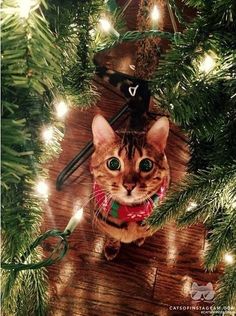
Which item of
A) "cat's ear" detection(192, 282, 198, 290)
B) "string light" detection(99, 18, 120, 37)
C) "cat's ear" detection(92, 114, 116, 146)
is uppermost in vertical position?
"string light" detection(99, 18, 120, 37)

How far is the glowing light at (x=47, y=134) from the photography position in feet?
1.90

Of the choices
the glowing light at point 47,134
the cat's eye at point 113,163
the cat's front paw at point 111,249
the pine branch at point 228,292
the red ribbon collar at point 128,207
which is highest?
the cat's eye at point 113,163

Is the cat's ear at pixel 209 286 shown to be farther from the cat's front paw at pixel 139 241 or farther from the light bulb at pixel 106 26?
the light bulb at pixel 106 26

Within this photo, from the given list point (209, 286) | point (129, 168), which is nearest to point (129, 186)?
point (129, 168)

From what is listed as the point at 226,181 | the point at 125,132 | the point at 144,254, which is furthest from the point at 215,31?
the point at 144,254

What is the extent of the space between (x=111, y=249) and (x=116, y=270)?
5 centimetres

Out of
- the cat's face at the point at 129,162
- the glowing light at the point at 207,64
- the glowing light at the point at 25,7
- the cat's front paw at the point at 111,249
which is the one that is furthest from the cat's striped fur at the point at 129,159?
the glowing light at the point at 25,7

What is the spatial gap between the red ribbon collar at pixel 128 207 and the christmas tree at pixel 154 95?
0.20 m

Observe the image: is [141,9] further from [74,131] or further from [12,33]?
[12,33]

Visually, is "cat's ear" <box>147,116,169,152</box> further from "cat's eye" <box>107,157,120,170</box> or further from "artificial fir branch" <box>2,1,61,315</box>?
"artificial fir branch" <box>2,1,61,315</box>

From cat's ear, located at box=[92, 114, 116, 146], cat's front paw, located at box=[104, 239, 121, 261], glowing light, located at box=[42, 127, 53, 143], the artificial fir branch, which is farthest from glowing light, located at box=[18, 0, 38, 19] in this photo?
cat's front paw, located at box=[104, 239, 121, 261]

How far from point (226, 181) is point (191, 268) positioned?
1.43ft

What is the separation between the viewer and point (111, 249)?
95cm

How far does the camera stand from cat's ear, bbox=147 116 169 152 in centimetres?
82
